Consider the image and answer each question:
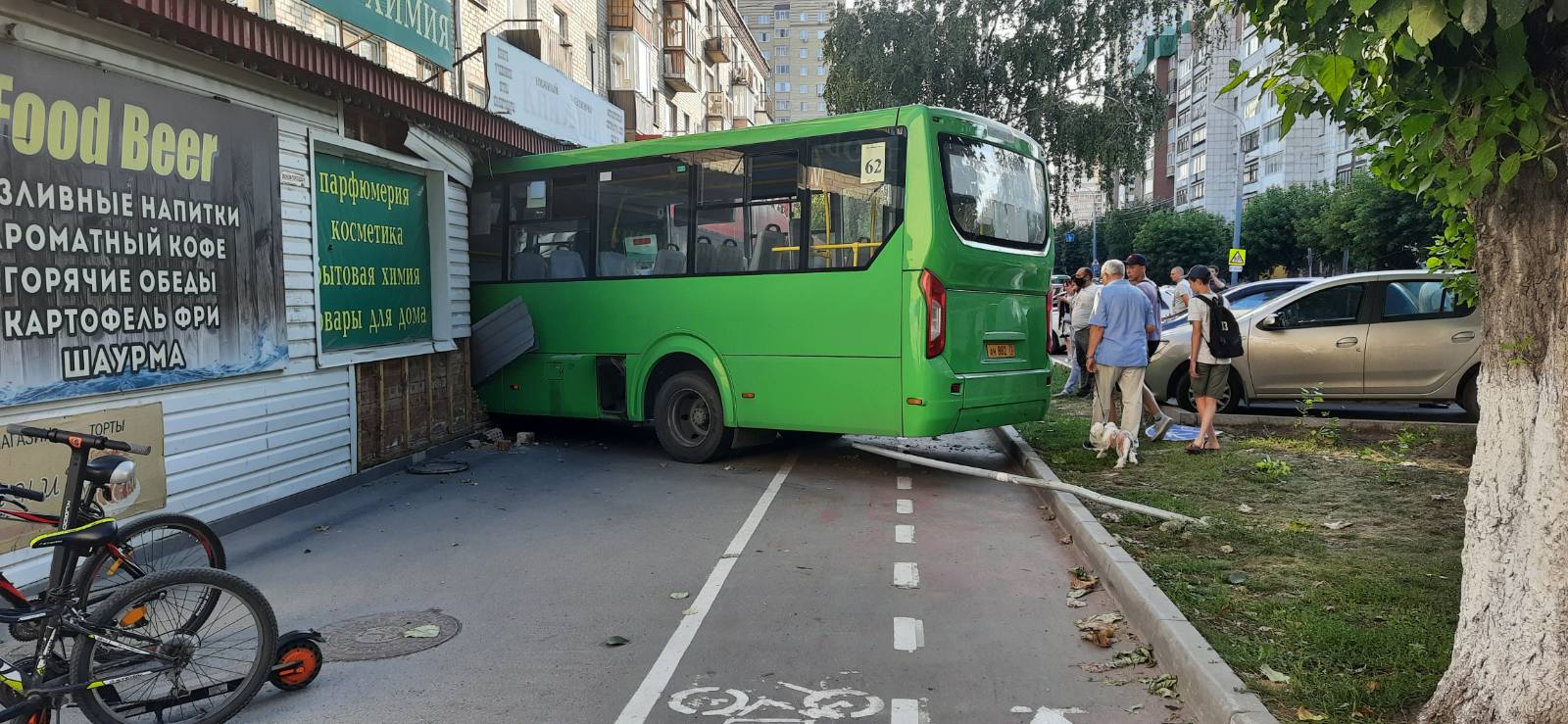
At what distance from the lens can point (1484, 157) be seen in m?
3.21

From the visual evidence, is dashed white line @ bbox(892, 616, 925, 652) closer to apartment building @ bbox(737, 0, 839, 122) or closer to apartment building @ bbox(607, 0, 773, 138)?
apartment building @ bbox(607, 0, 773, 138)

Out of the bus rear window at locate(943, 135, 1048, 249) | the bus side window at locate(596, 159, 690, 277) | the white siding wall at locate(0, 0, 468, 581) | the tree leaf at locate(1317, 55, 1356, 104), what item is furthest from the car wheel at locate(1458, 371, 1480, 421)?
the white siding wall at locate(0, 0, 468, 581)

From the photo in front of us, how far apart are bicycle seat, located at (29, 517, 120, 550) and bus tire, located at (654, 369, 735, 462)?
635cm

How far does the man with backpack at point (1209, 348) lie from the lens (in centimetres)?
976

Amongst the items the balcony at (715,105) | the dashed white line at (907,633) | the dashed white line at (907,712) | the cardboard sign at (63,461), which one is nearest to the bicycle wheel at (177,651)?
the cardboard sign at (63,461)

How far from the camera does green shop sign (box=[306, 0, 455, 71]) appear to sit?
10.0m

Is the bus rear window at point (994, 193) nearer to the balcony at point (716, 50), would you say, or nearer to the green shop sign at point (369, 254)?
the green shop sign at point (369, 254)

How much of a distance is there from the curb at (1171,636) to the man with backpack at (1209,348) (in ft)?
9.97

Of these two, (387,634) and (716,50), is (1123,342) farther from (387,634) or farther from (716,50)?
(716,50)

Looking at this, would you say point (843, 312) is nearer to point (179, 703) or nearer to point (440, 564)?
point (440, 564)

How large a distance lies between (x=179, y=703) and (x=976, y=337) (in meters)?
6.60

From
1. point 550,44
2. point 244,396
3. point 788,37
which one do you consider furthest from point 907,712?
point 788,37

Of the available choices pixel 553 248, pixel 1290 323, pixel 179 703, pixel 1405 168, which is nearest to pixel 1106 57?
pixel 1290 323

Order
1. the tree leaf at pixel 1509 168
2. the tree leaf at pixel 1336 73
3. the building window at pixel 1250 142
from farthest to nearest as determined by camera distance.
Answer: the building window at pixel 1250 142
the tree leaf at pixel 1509 168
the tree leaf at pixel 1336 73
